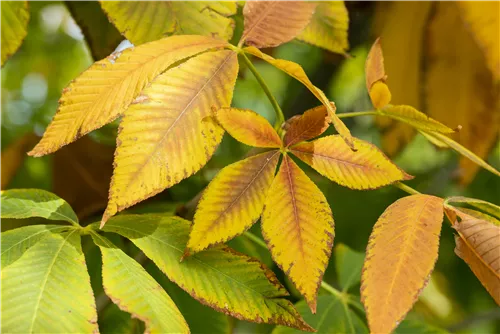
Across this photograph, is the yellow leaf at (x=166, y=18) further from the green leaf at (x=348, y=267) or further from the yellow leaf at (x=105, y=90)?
the green leaf at (x=348, y=267)

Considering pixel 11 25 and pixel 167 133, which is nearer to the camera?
pixel 167 133

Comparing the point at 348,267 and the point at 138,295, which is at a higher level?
the point at 138,295

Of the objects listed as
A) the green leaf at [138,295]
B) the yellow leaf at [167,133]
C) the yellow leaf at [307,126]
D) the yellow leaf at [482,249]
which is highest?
the yellow leaf at [167,133]

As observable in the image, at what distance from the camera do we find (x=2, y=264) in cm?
33

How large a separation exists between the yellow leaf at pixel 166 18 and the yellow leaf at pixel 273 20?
3 centimetres

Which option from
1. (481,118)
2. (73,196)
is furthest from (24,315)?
(481,118)

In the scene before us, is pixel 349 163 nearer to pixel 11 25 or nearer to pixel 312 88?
pixel 312 88

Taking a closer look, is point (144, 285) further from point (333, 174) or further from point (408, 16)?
point (408, 16)

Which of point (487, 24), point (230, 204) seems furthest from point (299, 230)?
point (487, 24)

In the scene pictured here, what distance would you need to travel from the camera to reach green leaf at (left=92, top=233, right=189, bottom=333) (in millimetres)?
300

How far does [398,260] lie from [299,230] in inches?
2.2

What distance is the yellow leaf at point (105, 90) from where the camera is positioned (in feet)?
1.05

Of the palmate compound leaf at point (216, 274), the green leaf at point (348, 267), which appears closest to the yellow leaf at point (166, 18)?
the palmate compound leaf at point (216, 274)

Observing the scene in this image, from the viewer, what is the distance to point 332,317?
0.48 m
